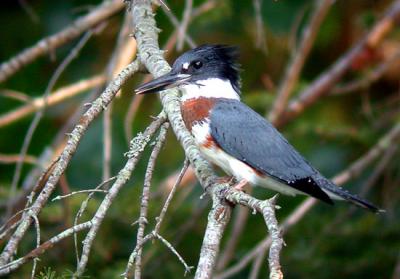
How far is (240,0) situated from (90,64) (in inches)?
40.0

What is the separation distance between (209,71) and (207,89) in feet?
0.22

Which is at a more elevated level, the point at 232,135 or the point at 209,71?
the point at 209,71

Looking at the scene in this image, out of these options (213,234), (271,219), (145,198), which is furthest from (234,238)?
(271,219)

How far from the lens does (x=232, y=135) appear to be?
9.70 feet

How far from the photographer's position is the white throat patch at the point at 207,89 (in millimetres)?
3168

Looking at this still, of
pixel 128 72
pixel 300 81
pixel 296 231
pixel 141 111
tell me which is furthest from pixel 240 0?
pixel 128 72

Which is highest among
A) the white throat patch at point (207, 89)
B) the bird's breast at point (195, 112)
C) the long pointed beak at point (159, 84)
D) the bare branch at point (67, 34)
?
the bare branch at point (67, 34)

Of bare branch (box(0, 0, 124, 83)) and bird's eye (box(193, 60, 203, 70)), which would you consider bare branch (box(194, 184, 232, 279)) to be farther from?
bare branch (box(0, 0, 124, 83))

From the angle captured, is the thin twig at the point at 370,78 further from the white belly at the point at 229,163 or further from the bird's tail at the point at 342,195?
the white belly at the point at 229,163

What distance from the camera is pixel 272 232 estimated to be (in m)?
1.79

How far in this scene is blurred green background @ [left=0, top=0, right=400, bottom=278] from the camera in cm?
379

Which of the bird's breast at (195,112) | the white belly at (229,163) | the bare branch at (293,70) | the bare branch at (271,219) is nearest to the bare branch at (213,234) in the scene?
the bare branch at (271,219)

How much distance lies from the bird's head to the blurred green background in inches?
28.7

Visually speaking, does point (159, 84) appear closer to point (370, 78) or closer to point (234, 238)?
point (234, 238)
